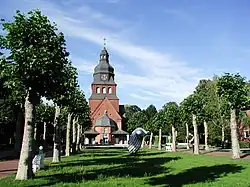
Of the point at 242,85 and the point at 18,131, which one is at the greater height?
the point at 242,85

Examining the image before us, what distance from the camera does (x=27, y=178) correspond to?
1420 centimetres

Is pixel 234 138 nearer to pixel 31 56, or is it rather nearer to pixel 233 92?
pixel 233 92

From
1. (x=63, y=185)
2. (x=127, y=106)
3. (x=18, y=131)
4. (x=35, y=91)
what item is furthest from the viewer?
(x=127, y=106)

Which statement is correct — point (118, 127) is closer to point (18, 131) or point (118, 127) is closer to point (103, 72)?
point (103, 72)

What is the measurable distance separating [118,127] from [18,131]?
216 feet

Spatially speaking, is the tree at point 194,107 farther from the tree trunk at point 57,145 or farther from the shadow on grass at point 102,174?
the shadow on grass at point 102,174

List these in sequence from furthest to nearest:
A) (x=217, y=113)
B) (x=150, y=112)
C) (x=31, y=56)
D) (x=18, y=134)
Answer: (x=150, y=112) < (x=217, y=113) < (x=18, y=134) < (x=31, y=56)

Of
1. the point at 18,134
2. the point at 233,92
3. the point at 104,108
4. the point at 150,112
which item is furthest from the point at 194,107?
the point at 150,112

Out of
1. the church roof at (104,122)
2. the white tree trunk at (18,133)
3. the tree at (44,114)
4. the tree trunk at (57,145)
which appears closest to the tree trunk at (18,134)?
the white tree trunk at (18,133)

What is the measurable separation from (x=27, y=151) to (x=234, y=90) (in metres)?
19.8

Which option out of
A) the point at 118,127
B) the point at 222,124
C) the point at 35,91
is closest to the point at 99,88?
the point at 118,127

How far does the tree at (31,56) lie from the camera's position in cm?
1384

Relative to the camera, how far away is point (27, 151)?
47.6ft

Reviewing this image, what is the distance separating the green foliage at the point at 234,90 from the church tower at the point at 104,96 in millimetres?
77690
